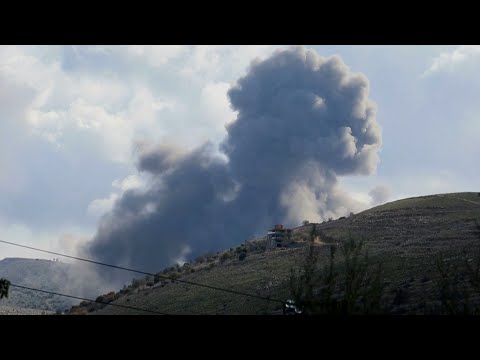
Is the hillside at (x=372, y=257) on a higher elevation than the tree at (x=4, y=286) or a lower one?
higher

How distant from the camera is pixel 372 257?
2186 inches

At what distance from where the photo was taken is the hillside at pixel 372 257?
44500mm

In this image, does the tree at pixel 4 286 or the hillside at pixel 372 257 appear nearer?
the tree at pixel 4 286

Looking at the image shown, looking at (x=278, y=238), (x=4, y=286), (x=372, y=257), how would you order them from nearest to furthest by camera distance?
(x=4, y=286) < (x=372, y=257) < (x=278, y=238)

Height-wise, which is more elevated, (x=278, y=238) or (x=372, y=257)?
(x=278, y=238)

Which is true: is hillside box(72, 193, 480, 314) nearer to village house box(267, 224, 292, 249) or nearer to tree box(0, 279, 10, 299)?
village house box(267, 224, 292, 249)

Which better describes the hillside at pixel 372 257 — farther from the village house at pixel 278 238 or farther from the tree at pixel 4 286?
the tree at pixel 4 286

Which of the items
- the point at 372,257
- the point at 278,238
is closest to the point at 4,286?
the point at 372,257

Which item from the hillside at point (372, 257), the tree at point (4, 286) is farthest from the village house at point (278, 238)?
the tree at point (4, 286)

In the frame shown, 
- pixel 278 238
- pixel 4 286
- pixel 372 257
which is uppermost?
pixel 278 238

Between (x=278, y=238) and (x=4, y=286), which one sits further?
(x=278, y=238)

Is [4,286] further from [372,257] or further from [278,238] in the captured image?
[278,238]
